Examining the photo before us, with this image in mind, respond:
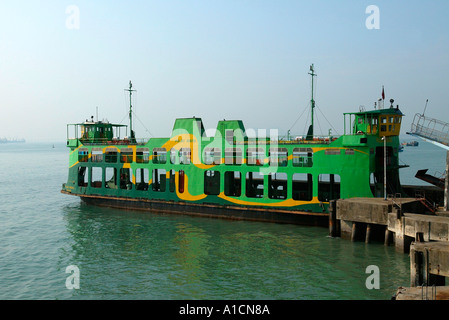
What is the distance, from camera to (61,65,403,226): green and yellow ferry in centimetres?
2845

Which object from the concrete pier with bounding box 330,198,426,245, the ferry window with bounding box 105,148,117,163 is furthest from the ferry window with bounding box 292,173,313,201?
the ferry window with bounding box 105,148,117,163

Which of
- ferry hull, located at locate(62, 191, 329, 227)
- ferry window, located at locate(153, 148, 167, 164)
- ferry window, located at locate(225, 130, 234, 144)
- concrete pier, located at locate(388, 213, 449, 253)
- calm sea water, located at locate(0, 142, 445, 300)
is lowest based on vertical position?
calm sea water, located at locate(0, 142, 445, 300)

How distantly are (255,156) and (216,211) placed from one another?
225 inches

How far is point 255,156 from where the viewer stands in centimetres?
3189

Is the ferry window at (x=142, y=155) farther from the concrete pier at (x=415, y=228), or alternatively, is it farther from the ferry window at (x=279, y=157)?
the concrete pier at (x=415, y=228)

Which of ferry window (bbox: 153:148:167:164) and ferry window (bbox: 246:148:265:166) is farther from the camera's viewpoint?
ferry window (bbox: 153:148:167:164)

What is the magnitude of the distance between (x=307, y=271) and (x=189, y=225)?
1296cm

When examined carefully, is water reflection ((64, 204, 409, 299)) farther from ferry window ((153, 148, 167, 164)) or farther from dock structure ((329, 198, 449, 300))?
ferry window ((153, 148, 167, 164))

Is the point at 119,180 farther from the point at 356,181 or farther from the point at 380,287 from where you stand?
the point at 380,287

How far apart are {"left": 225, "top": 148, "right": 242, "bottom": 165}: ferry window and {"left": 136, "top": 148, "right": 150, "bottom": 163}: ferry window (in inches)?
339

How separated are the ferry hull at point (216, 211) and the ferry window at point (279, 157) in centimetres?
362

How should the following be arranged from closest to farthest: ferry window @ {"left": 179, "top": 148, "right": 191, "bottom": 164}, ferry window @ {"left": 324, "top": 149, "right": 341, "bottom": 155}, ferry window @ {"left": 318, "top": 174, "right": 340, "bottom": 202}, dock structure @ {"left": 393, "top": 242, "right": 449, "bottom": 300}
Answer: dock structure @ {"left": 393, "top": 242, "right": 449, "bottom": 300} < ferry window @ {"left": 324, "top": 149, "right": 341, "bottom": 155} < ferry window @ {"left": 318, "top": 174, "right": 340, "bottom": 202} < ferry window @ {"left": 179, "top": 148, "right": 191, "bottom": 164}

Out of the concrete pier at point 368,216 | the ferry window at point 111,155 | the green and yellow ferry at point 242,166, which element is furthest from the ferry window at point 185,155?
the concrete pier at point 368,216

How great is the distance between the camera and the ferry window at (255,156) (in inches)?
1245
